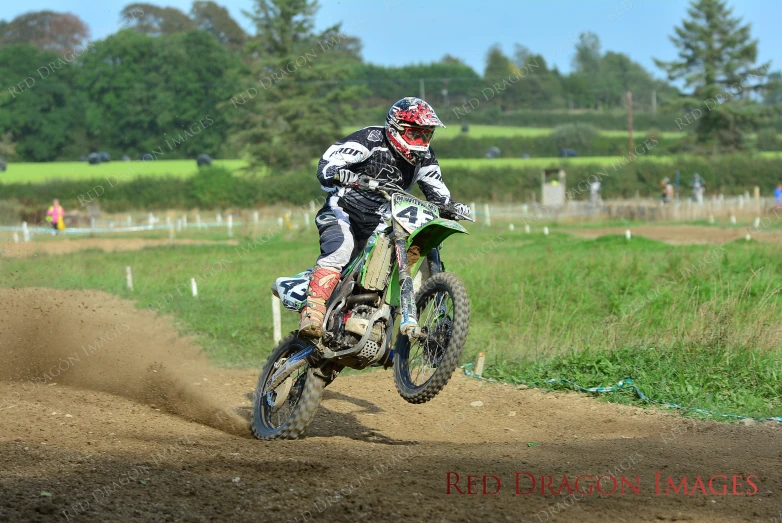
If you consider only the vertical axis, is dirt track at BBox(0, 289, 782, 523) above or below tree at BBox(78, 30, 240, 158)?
below

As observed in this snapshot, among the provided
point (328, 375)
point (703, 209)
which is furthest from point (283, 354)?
point (703, 209)

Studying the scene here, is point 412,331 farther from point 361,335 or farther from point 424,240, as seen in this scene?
point 424,240

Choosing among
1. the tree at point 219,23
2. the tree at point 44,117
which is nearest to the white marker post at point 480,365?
the tree at point 44,117

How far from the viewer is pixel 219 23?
332 feet

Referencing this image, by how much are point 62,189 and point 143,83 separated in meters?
14.3

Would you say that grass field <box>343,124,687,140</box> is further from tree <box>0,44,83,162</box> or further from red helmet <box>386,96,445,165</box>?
red helmet <box>386,96,445,165</box>

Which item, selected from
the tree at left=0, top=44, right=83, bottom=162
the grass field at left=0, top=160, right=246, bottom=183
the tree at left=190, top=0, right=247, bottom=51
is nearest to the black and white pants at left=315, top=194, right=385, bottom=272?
the grass field at left=0, top=160, right=246, bottom=183

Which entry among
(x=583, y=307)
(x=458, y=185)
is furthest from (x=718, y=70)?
(x=583, y=307)

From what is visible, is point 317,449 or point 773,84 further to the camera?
point 773,84

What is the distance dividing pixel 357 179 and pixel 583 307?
341 inches

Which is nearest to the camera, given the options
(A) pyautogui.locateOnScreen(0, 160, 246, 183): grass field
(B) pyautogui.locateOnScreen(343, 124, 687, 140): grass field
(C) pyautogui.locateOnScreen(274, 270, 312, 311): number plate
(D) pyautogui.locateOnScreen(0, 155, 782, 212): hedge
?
(C) pyautogui.locateOnScreen(274, 270, 312, 311): number plate

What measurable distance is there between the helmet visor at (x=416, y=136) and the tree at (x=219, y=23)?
3845 inches

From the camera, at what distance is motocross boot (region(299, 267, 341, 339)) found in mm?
7109

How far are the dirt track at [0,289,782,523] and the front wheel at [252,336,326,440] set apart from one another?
23 cm
